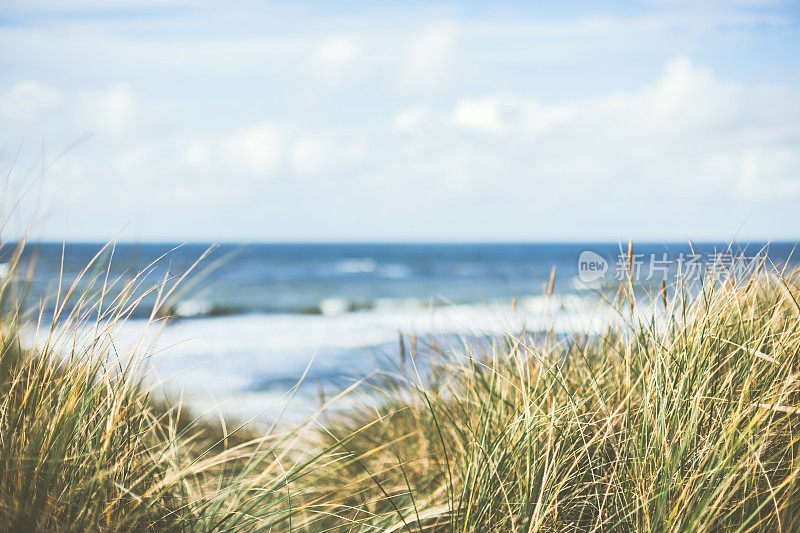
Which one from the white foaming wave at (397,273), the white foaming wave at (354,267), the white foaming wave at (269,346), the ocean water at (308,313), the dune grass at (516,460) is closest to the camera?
the dune grass at (516,460)

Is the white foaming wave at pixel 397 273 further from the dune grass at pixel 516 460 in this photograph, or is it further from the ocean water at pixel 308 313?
the dune grass at pixel 516 460

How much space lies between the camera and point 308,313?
17.2 m

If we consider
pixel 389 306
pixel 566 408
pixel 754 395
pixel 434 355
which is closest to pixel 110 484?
pixel 566 408

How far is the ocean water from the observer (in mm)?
2258

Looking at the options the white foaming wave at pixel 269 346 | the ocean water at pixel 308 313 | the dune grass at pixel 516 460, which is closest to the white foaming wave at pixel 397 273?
the ocean water at pixel 308 313

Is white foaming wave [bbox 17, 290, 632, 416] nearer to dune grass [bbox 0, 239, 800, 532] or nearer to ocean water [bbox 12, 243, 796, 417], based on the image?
ocean water [bbox 12, 243, 796, 417]

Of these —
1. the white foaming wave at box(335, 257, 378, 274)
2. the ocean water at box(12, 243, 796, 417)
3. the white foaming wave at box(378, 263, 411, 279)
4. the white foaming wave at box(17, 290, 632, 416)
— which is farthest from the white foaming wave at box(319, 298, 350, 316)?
the white foaming wave at box(335, 257, 378, 274)

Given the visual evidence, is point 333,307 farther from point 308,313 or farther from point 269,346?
point 269,346

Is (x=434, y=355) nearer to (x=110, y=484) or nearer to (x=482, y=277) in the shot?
(x=110, y=484)

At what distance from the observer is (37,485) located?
4.42 feet

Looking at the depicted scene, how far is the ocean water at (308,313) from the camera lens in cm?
226

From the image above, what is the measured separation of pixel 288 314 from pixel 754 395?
15894 millimetres

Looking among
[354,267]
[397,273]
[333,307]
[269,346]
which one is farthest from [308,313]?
[354,267]

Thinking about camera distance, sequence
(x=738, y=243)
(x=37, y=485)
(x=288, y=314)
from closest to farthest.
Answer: (x=37, y=485) < (x=738, y=243) < (x=288, y=314)
